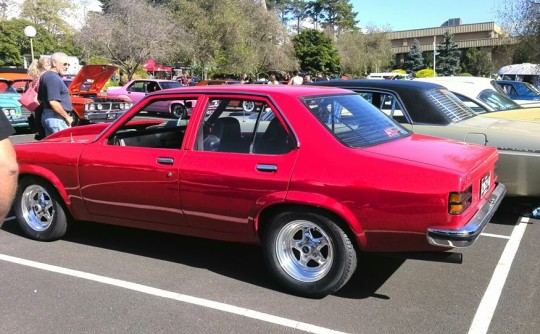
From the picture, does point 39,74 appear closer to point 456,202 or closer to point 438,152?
point 438,152

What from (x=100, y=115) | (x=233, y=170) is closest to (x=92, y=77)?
(x=100, y=115)

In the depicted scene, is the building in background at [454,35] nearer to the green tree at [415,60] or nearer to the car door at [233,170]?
the green tree at [415,60]

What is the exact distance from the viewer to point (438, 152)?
3.72 meters

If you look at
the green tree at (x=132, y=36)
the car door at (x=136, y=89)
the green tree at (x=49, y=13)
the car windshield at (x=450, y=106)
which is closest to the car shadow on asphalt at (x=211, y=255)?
the car windshield at (x=450, y=106)

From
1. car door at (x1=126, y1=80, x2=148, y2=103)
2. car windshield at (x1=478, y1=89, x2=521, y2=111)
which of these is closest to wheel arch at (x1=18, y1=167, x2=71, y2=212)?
car windshield at (x1=478, y1=89, x2=521, y2=111)

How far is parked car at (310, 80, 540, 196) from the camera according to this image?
5.12 meters

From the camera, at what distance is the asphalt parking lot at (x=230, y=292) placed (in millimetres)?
3320

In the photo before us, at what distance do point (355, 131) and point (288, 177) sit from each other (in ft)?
2.33

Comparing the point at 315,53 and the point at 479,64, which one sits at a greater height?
the point at 315,53

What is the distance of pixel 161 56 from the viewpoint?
3297 centimetres

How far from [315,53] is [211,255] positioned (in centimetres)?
5286

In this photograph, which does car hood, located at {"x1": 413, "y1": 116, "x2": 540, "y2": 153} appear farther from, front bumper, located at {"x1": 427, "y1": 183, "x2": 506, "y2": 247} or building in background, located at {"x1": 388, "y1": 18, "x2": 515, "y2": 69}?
building in background, located at {"x1": 388, "y1": 18, "x2": 515, "y2": 69}

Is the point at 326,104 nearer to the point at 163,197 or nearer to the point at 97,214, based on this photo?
the point at 163,197

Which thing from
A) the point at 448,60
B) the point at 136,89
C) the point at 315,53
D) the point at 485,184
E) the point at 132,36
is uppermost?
the point at 132,36
